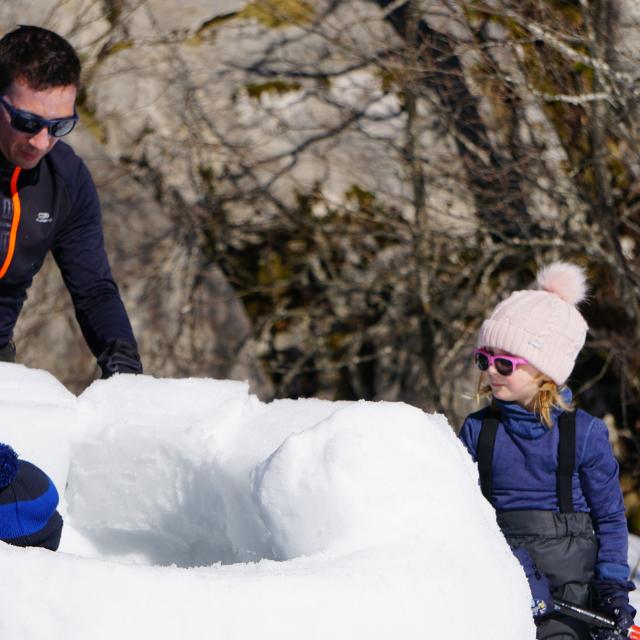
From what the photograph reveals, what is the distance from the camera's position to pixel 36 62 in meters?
2.77

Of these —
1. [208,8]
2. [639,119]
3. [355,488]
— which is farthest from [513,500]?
[208,8]

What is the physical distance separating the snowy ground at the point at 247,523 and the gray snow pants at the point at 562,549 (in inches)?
43.4

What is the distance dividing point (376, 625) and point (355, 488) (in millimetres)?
224

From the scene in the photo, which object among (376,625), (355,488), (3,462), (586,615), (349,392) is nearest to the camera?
(376,625)

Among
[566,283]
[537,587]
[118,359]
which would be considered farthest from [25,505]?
[566,283]

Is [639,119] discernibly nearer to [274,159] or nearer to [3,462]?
[274,159]

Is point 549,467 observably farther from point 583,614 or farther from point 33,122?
point 33,122

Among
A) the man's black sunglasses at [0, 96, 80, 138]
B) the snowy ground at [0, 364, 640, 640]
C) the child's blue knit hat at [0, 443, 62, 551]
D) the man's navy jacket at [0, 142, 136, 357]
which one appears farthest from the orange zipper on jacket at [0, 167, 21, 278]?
the child's blue knit hat at [0, 443, 62, 551]

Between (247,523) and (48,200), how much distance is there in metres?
1.54

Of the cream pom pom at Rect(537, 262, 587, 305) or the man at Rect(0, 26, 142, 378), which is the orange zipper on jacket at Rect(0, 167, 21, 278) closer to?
the man at Rect(0, 26, 142, 378)

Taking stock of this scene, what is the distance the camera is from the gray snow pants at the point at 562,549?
9.34 feet

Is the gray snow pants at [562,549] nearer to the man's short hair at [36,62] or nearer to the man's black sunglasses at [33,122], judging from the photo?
the man's black sunglasses at [33,122]

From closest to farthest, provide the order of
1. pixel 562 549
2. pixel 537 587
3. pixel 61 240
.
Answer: pixel 537 587, pixel 562 549, pixel 61 240

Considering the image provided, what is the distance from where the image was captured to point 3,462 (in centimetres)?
174
